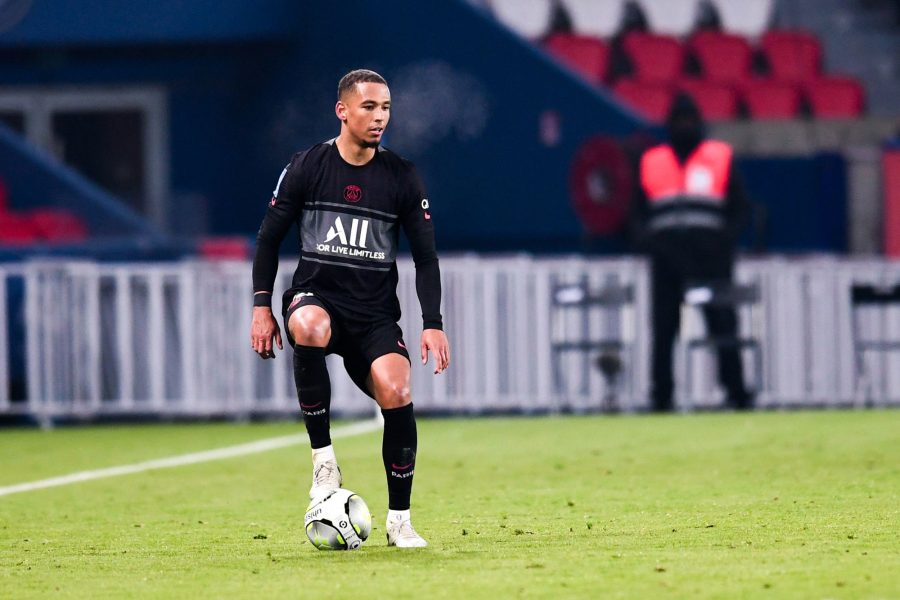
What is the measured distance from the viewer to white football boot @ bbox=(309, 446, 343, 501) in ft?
22.3

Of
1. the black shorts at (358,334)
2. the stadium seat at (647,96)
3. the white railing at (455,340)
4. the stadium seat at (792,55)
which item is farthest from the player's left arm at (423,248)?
the stadium seat at (792,55)

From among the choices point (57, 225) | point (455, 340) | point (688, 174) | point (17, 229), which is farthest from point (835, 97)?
point (17, 229)

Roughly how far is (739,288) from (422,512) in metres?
6.88

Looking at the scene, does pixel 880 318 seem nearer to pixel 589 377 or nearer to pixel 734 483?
pixel 589 377

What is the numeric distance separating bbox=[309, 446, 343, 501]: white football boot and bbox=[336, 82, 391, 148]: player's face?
1.13 meters

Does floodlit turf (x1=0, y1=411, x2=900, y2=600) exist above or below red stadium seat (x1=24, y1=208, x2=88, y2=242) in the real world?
below

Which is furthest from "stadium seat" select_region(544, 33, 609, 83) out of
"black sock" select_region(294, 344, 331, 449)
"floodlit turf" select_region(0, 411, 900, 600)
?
"black sock" select_region(294, 344, 331, 449)

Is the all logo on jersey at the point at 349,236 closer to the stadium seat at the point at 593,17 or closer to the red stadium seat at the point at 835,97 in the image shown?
the red stadium seat at the point at 835,97

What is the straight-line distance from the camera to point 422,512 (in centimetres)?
811

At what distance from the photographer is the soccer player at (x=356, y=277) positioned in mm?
6789

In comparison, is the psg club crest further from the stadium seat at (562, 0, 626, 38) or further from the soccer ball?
the stadium seat at (562, 0, 626, 38)

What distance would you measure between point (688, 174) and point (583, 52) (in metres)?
6.56

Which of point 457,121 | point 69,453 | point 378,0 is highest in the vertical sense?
point 378,0

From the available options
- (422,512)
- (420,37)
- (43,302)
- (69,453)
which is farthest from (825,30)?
(422,512)
